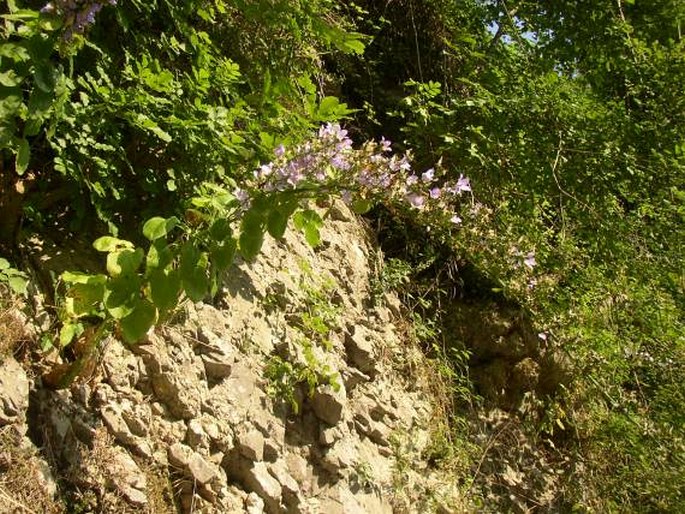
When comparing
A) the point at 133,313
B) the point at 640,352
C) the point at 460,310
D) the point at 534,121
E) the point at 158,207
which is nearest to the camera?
the point at 133,313

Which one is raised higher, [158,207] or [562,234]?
[562,234]

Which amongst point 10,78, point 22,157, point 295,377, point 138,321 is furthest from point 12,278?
point 295,377

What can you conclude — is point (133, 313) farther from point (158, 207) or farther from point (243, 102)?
point (243, 102)

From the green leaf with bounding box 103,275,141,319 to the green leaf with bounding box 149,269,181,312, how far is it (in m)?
0.07

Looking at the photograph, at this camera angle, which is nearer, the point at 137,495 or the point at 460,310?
the point at 137,495

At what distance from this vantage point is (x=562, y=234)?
452 centimetres

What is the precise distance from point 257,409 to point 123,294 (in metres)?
1.13

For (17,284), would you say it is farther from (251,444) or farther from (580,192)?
(580,192)

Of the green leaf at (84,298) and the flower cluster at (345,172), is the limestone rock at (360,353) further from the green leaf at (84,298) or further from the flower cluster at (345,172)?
the green leaf at (84,298)

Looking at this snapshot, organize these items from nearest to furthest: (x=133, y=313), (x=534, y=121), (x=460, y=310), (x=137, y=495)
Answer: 1. (x=133, y=313)
2. (x=137, y=495)
3. (x=534, y=121)
4. (x=460, y=310)

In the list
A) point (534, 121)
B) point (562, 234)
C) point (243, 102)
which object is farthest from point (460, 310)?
point (243, 102)

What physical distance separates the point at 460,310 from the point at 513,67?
1619 mm

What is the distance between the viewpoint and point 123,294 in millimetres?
1889

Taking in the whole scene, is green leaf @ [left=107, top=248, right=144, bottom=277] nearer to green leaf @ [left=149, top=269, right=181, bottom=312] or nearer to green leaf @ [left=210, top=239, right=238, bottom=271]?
green leaf @ [left=149, top=269, right=181, bottom=312]
